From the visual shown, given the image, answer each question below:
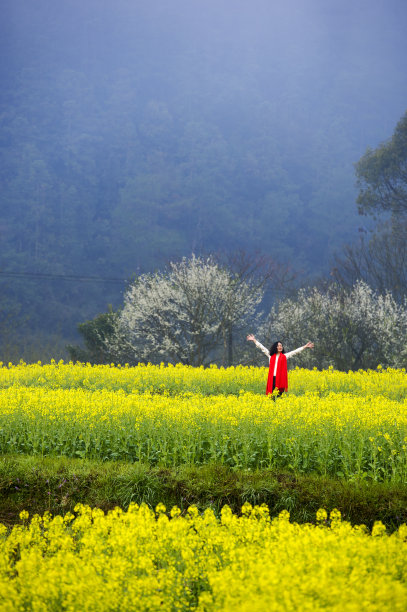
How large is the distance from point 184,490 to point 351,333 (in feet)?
54.0

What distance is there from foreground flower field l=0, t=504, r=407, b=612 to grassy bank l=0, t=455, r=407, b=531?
5.21 feet

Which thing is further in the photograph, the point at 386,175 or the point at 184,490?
the point at 386,175

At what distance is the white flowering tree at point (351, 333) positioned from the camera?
2144 cm

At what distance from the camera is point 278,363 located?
38.2 feet

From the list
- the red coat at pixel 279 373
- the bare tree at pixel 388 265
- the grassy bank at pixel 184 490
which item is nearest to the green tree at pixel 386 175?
the bare tree at pixel 388 265

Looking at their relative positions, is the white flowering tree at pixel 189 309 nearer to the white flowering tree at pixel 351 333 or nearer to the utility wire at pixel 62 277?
the white flowering tree at pixel 351 333

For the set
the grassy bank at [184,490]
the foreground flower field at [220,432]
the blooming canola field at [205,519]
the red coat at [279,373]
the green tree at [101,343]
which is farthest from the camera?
the green tree at [101,343]

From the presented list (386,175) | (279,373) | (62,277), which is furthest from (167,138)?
(279,373)

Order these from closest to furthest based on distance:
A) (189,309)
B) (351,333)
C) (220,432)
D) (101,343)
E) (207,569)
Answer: (207,569) < (220,432) < (351,333) < (189,309) < (101,343)

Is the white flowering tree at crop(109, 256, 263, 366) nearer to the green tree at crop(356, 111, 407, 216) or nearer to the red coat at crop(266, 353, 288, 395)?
the red coat at crop(266, 353, 288, 395)

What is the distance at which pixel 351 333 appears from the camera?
21844 millimetres

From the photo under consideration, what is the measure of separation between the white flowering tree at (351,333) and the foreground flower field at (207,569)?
17723mm

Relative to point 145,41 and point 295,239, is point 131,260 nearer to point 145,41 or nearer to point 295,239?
point 295,239

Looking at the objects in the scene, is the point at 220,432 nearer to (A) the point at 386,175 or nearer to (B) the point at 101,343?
(B) the point at 101,343
